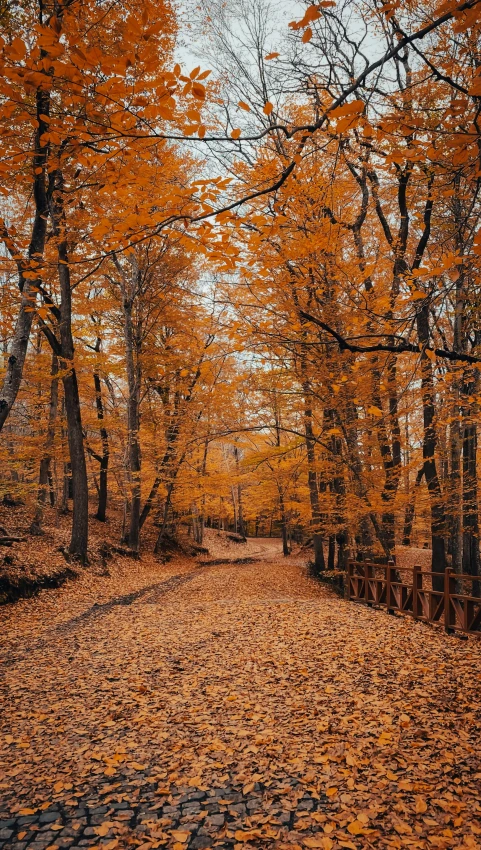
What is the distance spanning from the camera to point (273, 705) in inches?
166

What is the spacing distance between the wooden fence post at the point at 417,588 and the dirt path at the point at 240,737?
88cm

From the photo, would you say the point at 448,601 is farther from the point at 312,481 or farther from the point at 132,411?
the point at 132,411

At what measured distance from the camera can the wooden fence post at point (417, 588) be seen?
768 centimetres

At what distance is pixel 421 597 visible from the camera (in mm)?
7684

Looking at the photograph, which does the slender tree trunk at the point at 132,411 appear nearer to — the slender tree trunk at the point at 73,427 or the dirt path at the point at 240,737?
the slender tree trunk at the point at 73,427

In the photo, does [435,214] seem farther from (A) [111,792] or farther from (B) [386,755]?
(A) [111,792]

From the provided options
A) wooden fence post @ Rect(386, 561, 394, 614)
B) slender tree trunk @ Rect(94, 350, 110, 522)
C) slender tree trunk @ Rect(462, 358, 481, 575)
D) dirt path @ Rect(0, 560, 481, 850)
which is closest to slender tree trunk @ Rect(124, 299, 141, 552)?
slender tree trunk @ Rect(94, 350, 110, 522)

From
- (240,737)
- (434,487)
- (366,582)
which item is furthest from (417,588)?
(240,737)

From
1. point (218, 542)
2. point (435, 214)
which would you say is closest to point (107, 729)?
point (435, 214)

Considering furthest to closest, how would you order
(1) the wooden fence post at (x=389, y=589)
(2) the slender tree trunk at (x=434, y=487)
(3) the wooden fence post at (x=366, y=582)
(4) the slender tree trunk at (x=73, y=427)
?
1. (4) the slender tree trunk at (x=73, y=427)
2. (3) the wooden fence post at (x=366, y=582)
3. (2) the slender tree trunk at (x=434, y=487)
4. (1) the wooden fence post at (x=389, y=589)

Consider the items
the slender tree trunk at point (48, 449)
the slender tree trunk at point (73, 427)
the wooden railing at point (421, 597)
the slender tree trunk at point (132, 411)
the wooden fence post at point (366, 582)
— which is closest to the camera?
the wooden railing at point (421, 597)

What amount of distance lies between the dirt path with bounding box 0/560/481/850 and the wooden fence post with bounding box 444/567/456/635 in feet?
1.10

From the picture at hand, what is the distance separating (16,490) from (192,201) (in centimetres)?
884

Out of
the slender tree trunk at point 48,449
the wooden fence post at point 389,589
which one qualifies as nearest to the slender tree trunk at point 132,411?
the slender tree trunk at point 48,449
